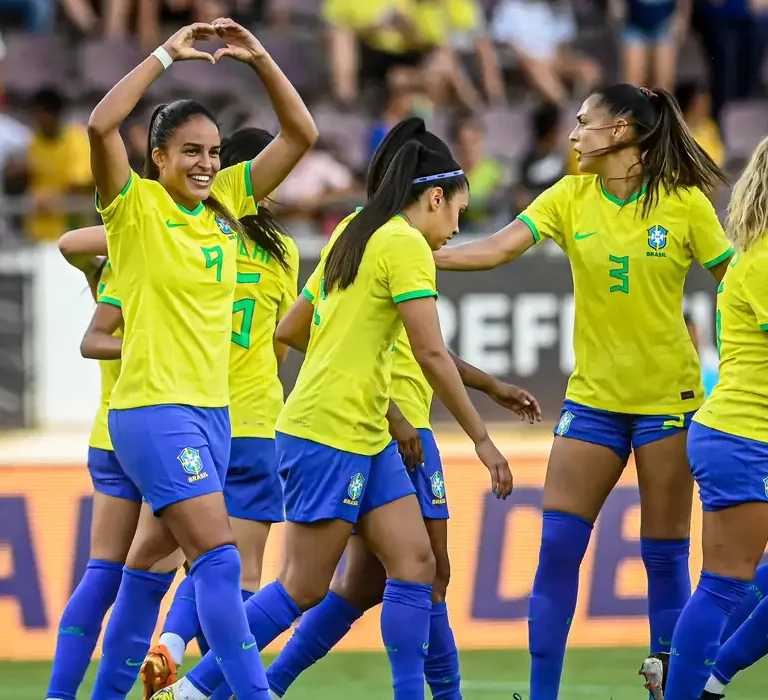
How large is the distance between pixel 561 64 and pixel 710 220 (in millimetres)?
8963

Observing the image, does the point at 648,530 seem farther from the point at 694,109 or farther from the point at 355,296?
the point at 694,109

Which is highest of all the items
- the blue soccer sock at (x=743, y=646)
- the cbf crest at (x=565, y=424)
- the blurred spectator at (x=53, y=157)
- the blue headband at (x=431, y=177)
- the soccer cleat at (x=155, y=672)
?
the blurred spectator at (x=53, y=157)

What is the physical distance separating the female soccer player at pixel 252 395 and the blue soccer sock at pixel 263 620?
625 millimetres

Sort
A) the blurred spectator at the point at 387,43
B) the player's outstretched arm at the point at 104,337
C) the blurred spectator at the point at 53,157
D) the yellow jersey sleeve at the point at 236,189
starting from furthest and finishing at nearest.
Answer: the blurred spectator at the point at 387,43, the blurred spectator at the point at 53,157, the player's outstretched arm at the point at 104,337, the yellow jersey sleeve at the point at 236,189

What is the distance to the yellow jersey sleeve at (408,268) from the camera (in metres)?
4.73

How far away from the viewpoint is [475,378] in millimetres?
5332

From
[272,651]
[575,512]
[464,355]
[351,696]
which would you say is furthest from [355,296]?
[464,355]

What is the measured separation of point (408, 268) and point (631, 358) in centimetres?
108

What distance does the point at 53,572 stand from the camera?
705 cm

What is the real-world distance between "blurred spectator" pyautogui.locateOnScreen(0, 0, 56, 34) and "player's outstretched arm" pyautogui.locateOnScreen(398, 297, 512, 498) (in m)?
10.5

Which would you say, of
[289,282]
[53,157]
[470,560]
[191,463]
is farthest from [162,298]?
[53,157]

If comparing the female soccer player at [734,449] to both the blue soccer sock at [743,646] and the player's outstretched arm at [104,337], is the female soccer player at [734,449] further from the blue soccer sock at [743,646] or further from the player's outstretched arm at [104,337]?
the player's outstretched arm at [104,337]

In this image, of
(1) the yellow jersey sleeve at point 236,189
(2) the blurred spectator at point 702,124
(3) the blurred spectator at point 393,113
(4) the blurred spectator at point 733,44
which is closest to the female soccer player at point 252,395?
(1) the yellow jersey sleeve at point 236,189

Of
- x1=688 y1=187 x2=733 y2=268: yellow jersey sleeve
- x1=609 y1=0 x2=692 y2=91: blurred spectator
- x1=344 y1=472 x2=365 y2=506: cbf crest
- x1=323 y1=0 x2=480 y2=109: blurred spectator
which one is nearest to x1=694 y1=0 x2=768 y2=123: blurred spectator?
x1=609 y1=0 x2=692 y2=91: blurred spectator
